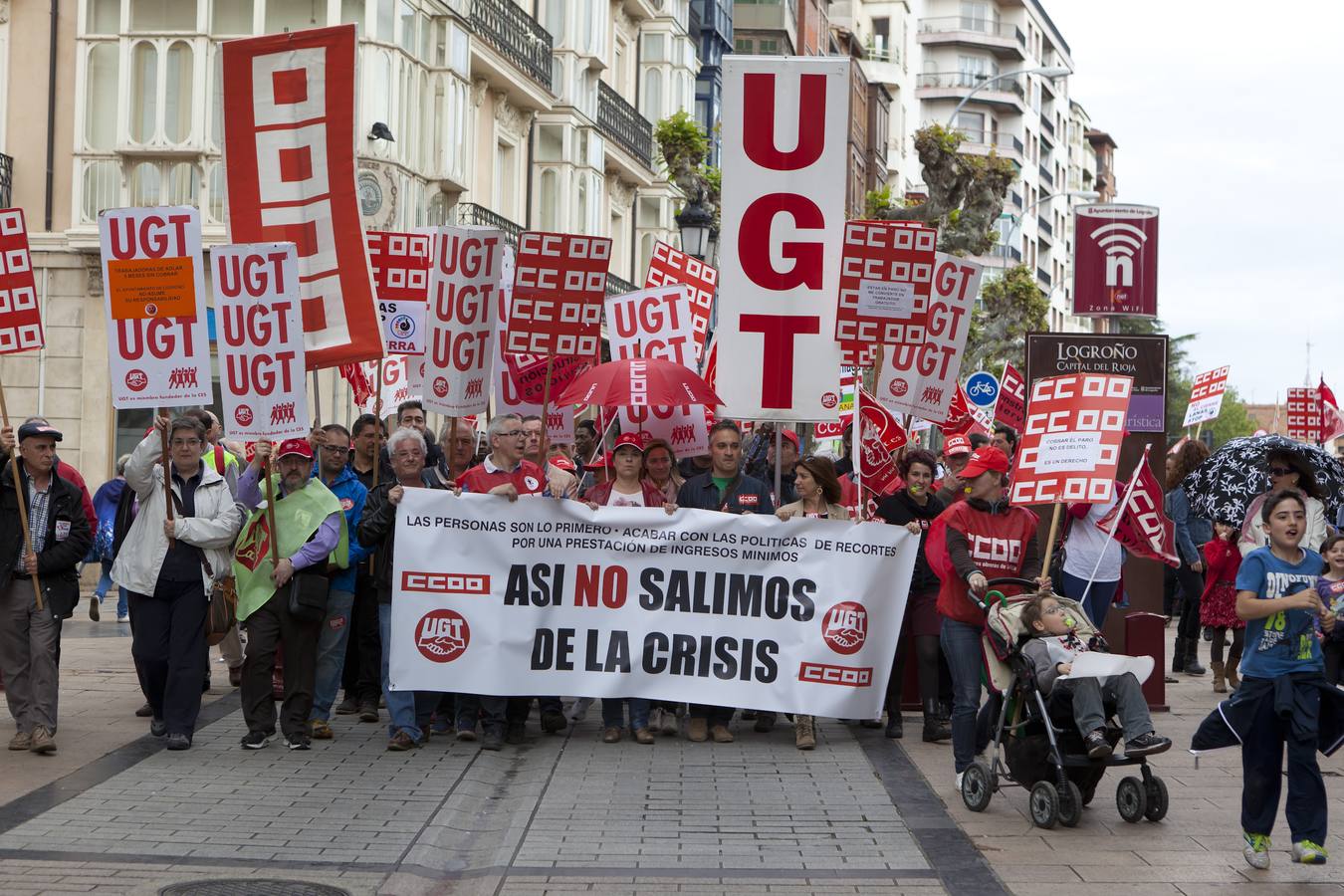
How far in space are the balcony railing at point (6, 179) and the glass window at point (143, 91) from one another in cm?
178

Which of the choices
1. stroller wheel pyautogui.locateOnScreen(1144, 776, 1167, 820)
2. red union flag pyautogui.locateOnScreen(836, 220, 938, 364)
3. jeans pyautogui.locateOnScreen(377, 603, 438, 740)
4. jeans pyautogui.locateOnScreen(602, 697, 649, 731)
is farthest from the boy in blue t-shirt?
jeans pyautogui.locateOnScreen(377, 603, 438, 740)

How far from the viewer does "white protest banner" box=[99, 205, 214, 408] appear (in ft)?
35.2

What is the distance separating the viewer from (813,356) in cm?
1205

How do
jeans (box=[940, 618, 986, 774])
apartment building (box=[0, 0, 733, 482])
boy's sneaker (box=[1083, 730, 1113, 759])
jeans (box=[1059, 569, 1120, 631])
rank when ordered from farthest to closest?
1. apartment building (box=[0, 0, 733, 482])
2. jeans (box=[1059, 569, 1120, 631])
3. jeans (box=[940, 618, 986, 774])
4. boy's sneaker (box=[1083, 730, 1113, 759])

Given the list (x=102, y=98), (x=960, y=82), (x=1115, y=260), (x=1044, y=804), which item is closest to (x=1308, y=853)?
(x=1044, y=804)

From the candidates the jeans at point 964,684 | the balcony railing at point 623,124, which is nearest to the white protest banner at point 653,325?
the jeans at point 964,684

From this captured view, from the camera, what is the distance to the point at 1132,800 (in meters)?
8.81

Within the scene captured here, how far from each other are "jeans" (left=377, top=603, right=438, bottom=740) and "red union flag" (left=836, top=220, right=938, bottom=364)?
3.41 metres

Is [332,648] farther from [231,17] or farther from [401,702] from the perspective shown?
[231,17]

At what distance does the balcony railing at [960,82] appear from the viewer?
11281 cm

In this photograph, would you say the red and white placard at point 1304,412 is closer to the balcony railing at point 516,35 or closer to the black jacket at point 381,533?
the balcony railing at point 516,35

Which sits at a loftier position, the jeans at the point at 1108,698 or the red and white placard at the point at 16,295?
the red and white placard at the point at 16,295

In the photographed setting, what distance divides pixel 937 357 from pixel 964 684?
6.04m

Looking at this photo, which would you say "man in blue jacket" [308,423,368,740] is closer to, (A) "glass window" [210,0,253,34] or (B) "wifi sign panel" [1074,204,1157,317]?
(B) "wifi sign panel" [1074,204,1157,317]
